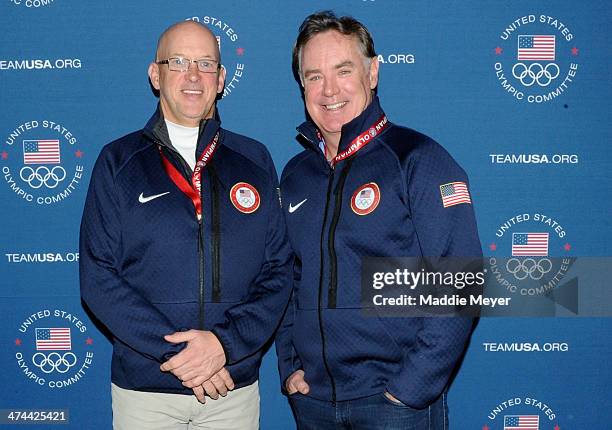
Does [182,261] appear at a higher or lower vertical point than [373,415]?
higher

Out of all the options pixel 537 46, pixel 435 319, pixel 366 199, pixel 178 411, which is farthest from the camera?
pixel 537 46

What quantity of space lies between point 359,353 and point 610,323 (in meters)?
1.50

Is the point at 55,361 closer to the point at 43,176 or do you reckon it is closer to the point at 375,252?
the point at 43,176

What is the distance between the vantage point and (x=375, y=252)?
1.81 meters

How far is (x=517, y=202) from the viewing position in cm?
263

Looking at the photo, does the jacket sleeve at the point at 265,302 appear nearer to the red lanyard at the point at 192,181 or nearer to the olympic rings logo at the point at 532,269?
the red lanyard at the point at 192,181

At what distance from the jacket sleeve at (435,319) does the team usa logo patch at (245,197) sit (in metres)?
0.56

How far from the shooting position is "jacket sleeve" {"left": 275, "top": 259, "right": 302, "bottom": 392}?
81.2 inches

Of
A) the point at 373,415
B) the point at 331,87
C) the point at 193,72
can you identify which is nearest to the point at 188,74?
the point at 193,72

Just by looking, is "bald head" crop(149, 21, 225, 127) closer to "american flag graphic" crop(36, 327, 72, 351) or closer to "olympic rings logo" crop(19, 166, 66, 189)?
"olympic rings logo" crop(19, 166, 66, 189)

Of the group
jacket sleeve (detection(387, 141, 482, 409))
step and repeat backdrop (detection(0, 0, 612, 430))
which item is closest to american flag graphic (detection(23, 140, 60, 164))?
step and repeat backdrop (detection(0, 0, 612, 430))

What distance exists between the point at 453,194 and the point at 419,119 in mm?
960

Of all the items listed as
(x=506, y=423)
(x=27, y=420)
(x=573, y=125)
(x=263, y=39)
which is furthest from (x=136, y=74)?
(x=506, y=423)

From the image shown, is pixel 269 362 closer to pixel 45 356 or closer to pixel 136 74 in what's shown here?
pixel 45 356
